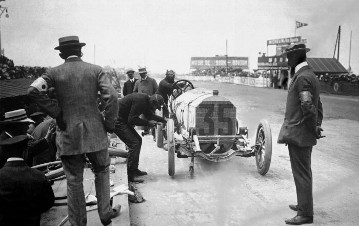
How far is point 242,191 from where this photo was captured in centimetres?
550

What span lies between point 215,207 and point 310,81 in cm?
208

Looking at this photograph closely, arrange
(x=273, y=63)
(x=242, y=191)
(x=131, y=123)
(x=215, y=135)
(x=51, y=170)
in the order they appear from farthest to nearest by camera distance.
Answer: (x=273, y=63) < (x=215, y=135) < (x=131, y=123) < (x=242, y=191) < (x=51, y=170)

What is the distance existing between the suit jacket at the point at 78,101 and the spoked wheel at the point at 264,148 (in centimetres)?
350

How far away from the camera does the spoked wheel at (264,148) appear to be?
611 cm

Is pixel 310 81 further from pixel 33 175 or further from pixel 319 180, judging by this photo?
pixel 33 175

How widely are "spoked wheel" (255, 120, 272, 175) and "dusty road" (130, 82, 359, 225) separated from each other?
0.65 ft

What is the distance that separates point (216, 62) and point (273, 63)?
2663 inches

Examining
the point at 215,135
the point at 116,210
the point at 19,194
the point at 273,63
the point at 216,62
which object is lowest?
the point at 116,210

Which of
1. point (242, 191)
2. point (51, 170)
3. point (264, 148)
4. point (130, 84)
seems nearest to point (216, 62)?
point (130, 84)

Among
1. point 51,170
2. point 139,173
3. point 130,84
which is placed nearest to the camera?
point 51,170

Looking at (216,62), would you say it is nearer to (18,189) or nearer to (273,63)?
(273,63)

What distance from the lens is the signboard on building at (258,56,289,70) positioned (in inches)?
1460

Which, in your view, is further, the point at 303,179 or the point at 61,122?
the point at 303,179

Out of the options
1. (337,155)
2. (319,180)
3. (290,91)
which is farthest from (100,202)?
(337,155)
